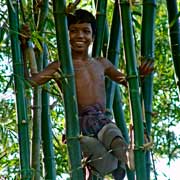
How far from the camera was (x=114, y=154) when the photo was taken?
1.99 meters

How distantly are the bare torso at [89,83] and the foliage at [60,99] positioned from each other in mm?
103

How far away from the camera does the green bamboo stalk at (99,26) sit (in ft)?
7.39

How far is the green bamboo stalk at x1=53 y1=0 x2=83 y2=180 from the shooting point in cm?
183

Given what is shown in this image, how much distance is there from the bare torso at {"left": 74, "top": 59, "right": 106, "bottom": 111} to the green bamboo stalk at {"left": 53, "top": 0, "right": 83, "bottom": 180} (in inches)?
11.6

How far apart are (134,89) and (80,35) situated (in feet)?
1.30

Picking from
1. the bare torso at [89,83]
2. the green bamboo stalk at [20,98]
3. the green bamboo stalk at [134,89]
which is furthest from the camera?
the bare torso at [89,83]

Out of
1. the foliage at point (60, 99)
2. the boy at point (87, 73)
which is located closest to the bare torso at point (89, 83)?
the boy at point (87, 73)

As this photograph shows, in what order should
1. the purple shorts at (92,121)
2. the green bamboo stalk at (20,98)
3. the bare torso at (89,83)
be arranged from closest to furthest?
the green bamboo stalk at (20,98) < the purple shorts at (92,121) < the bare torso at (89,83)

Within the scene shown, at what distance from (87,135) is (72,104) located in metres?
0.23

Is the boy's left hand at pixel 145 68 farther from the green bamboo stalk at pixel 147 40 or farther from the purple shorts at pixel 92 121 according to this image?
the purple shorts at pixel 92 121

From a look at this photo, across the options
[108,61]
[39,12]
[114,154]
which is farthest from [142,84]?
[39,12]

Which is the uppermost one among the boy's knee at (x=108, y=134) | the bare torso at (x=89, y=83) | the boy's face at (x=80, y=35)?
the boy's face at (x=80, y=35)

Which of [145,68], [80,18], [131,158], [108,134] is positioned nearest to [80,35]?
[80,18]

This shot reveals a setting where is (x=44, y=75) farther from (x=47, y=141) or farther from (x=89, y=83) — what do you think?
(x=47, y=141)
